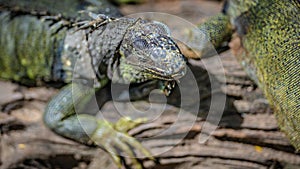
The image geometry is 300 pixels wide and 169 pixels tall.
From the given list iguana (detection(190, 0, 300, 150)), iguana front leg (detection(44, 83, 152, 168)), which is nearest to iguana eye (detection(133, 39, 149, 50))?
iguana front leg (detection(44, 83, 152, 168))

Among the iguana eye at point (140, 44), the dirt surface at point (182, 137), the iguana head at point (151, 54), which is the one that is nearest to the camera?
the iguana head at point (151, 54)

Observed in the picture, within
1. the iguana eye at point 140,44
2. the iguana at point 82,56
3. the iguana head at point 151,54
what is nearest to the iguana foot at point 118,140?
the iguana at point 82,56

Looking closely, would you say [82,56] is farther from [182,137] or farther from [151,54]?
[182,137]

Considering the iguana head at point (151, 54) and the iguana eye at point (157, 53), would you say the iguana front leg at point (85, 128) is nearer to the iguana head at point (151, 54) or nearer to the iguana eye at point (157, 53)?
the iguana head at point (151, 54)

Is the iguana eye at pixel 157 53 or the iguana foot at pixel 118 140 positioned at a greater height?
the iguana eye at pixel 157 53

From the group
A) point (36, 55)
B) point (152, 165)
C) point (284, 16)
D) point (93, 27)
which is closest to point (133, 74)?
point (93, 27)

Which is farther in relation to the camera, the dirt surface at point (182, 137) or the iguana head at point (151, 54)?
the dirt surface at point (182, 137)

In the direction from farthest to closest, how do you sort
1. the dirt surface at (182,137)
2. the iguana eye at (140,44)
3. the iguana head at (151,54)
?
the dirt surface at (182,137) < the iguana eye at (140,44) < the iguana head at (151,54)
